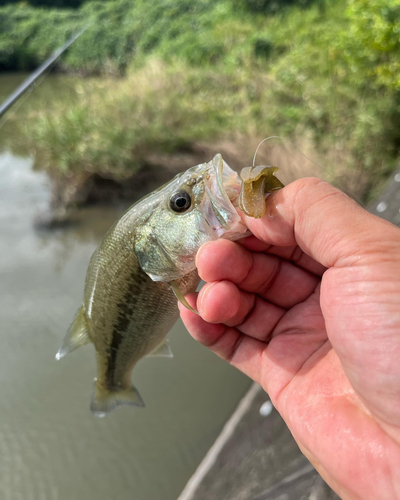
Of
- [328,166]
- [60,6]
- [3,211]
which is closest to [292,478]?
[328,166]

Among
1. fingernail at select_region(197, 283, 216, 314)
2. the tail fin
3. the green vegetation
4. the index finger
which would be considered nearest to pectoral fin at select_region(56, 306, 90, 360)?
the tail fin

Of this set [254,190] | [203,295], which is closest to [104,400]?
[203,295]

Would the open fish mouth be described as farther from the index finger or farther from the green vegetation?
the green vegetation

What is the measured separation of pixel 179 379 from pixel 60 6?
1361 inches

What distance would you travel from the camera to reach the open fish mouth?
1.33m

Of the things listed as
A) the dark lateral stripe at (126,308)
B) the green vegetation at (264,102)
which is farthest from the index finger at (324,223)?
the green vegetation at (264,102)

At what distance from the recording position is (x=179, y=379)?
13.8ft

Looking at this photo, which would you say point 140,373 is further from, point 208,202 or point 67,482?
point 208,202

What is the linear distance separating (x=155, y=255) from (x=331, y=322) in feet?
2.51

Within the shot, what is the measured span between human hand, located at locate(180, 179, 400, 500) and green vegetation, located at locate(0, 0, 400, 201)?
177 inches

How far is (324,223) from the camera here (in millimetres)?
1196

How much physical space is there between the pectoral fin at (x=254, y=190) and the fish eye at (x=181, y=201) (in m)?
0.27

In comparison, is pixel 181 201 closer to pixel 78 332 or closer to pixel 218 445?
pixel 78 332

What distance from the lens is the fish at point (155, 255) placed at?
1.36 m
